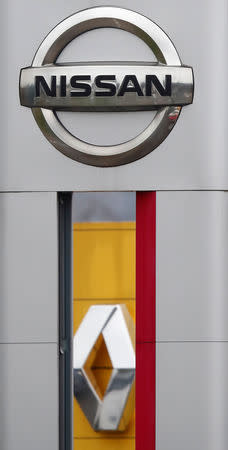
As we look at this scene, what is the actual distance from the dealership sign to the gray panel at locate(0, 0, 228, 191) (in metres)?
0.05

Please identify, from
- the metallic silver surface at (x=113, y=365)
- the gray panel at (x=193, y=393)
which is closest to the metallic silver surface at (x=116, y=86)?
the gray panel at (x=193, y=393)

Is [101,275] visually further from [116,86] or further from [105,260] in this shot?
[116,86]

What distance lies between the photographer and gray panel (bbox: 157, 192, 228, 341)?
12.0 ft

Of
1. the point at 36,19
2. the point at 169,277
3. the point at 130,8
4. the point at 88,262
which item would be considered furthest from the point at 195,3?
the point at 88,262

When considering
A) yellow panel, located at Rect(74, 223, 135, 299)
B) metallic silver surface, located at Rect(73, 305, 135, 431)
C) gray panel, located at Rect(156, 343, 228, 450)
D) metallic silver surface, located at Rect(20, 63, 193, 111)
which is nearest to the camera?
metallic silver surface, located at Rect(20, 63, 193, 111)

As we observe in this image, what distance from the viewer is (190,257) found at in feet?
12.0

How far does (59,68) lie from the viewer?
3.57 m

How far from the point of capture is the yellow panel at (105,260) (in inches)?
254

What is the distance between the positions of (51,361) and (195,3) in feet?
6.45

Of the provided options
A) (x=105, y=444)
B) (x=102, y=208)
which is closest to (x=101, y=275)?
(x=102, y=208)

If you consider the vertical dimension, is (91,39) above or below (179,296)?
above

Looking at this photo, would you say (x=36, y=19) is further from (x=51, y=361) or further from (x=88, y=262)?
(x=88, y=262)

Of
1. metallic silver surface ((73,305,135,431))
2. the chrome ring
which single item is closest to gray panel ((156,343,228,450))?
the chrome ring

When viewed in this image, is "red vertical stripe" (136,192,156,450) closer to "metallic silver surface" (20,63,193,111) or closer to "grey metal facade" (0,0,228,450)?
"grey metal facade" (0,0,228,450)
